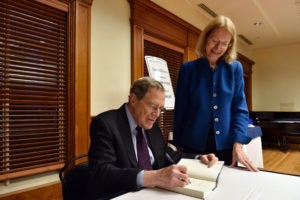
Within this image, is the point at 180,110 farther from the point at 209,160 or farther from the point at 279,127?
the point at 279,127

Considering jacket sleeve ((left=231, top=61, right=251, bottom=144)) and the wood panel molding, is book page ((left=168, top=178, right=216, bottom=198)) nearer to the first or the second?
jacket sleeve ((left=231, top=61, right=251, bottom=144))

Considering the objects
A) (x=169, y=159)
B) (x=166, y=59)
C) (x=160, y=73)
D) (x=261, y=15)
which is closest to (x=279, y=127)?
(x=261, y=15)

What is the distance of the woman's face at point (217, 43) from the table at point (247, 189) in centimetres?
62

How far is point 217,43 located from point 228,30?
82mm

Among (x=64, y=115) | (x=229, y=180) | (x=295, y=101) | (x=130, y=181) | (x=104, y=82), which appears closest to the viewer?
(x=130, y=181)

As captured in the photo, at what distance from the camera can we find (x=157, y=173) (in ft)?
2.77

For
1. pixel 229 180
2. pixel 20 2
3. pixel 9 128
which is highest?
pixel 20 2

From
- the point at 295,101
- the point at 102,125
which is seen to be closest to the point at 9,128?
the point at 102,125

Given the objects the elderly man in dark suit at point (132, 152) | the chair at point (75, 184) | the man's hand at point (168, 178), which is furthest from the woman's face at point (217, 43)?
the chair at point (75, 184)

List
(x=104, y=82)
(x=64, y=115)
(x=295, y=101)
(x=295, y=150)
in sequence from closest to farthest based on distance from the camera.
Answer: (x=64, y=115) < (x=104, y=82) < (x=295, y=150) < (x=295, y=101)

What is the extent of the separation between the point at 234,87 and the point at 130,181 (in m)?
0.81

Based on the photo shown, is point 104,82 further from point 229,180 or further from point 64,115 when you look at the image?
point 229,180

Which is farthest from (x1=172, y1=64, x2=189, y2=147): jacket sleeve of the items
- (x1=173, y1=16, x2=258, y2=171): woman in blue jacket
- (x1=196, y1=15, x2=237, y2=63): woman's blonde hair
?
(x1=196, y1=15, x2=237, y2=63): woman's blonde hair

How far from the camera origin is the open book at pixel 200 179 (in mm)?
797
